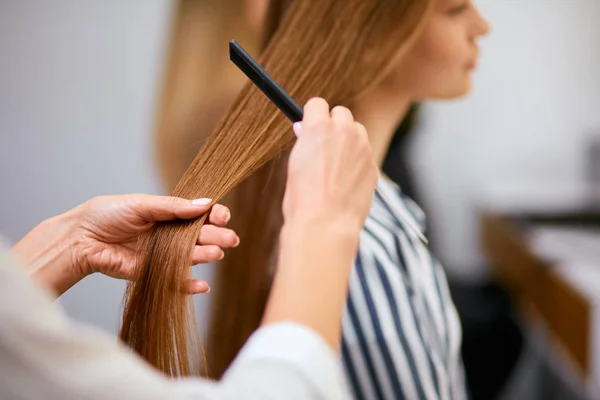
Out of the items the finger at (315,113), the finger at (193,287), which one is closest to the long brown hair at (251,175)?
the finger at (193,287)

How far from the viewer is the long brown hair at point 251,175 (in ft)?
1.61

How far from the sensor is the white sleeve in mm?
279

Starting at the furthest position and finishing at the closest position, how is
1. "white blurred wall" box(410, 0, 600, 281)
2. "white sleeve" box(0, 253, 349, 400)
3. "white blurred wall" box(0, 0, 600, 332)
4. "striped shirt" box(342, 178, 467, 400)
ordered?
"white blurred wall" box(410, 0, 600, 281) < "white blurred wall" box(0, 0, 600, 332) < "striped shirt" box(342, 178, 467, 400) < "white sleeve" box(0, 253, 349, 400)

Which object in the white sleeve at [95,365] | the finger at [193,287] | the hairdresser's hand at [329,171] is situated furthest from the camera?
the finger at [193,287]

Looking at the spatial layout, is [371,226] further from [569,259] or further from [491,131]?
[491,131]

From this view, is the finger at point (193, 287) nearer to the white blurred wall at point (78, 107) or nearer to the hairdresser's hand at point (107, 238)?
the hairdresser's hand at point (107, 238)

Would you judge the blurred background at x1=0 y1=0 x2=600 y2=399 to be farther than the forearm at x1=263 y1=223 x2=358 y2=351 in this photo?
Yes

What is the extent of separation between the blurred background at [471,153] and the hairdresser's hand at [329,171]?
0.32m

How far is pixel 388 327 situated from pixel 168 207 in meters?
0.27

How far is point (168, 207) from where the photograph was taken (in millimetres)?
479

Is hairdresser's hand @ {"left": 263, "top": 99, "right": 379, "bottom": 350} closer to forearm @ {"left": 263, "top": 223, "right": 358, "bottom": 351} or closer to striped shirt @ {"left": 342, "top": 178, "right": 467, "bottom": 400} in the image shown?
forearm @ {"left": 263, "top": 223, "right": 358, "bottom": 351}

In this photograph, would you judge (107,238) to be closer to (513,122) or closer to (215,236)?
(215,236)

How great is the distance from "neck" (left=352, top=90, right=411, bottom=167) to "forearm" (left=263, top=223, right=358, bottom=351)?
32 cm

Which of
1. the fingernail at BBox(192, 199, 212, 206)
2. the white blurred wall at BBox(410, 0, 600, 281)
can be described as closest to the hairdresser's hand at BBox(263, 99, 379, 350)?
the fingernail at BBox(192, 199, 212, 206)
